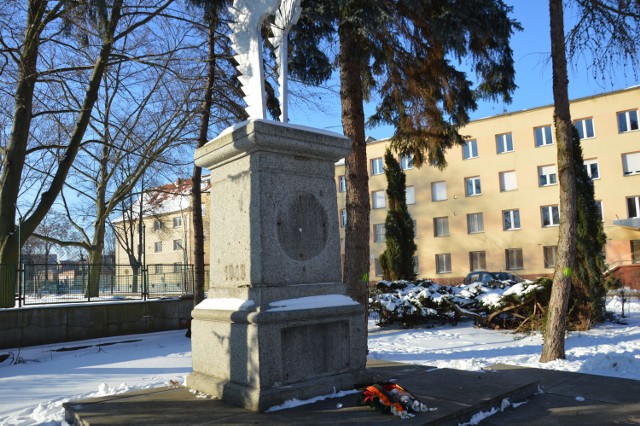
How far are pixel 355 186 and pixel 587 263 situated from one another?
6.80m

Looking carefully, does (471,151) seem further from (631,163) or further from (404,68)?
(404,68)

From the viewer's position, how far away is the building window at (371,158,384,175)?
123 ft

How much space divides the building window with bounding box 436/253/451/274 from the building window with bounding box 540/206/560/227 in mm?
6381

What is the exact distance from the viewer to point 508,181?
32.3 metres

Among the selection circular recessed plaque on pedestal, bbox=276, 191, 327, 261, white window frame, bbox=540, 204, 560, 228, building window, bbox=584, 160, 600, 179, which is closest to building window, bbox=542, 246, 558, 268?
white window frame, bbox=540, 204, 560, 228

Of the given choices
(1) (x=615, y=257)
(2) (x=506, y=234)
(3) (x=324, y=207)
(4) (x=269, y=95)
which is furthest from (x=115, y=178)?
(1) (x=615, y=257)

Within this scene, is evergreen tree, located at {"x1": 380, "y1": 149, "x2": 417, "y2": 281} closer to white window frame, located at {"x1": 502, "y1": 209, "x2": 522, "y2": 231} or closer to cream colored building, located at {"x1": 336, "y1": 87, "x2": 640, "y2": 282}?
cream colored building, located at {"x1": 336, "y1": 87, "x2": 640, "y2": 282}

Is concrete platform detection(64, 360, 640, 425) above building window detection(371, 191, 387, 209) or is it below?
below

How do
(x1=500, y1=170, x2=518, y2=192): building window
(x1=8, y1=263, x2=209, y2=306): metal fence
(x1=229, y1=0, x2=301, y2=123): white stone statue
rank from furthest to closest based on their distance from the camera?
(x1=500, y1=170, x2=518, y2=192): building window → (x1=8, y1=263, x2=209, y2=306): metal fence → (x1=229, y1=0, x2=301, y2=123): white stone statue

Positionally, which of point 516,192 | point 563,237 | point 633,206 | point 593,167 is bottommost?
point 563,237

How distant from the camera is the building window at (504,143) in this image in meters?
32.2

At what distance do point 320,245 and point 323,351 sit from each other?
38.5 inches

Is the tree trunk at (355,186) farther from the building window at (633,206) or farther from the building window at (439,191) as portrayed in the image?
the building window at (439,191)

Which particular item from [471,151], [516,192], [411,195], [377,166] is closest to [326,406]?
[516,192]
